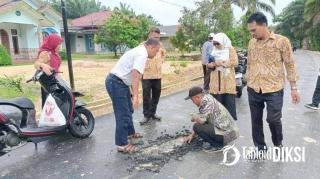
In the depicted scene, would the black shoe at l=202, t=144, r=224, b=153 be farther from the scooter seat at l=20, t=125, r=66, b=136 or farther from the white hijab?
the scooter seat at l=20, t=125, r=66, b=136

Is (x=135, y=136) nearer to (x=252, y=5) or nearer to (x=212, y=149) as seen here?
(x=212, y=149)

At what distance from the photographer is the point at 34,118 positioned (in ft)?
17.6

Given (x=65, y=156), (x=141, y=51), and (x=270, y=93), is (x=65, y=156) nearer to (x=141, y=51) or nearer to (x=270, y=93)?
(x=141, y=51)

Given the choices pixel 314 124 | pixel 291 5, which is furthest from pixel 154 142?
pixel 291 5

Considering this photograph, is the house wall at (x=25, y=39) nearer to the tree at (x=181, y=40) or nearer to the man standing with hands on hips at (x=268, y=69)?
the tree at (x=181, y=40)

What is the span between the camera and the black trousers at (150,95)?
22.9 ft

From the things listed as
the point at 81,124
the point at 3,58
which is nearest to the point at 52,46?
the point at 81,124

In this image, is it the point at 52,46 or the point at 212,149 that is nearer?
the point at 212,149

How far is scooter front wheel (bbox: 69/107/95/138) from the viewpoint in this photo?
19.2 ft

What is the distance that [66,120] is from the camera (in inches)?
222

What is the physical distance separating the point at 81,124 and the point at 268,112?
2969mm

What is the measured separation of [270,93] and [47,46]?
348 cm

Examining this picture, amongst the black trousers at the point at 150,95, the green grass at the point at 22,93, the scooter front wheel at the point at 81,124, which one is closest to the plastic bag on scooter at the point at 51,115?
the scooter front wheel at the point at 81,124

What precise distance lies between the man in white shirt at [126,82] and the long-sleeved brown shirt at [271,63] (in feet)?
4.26
